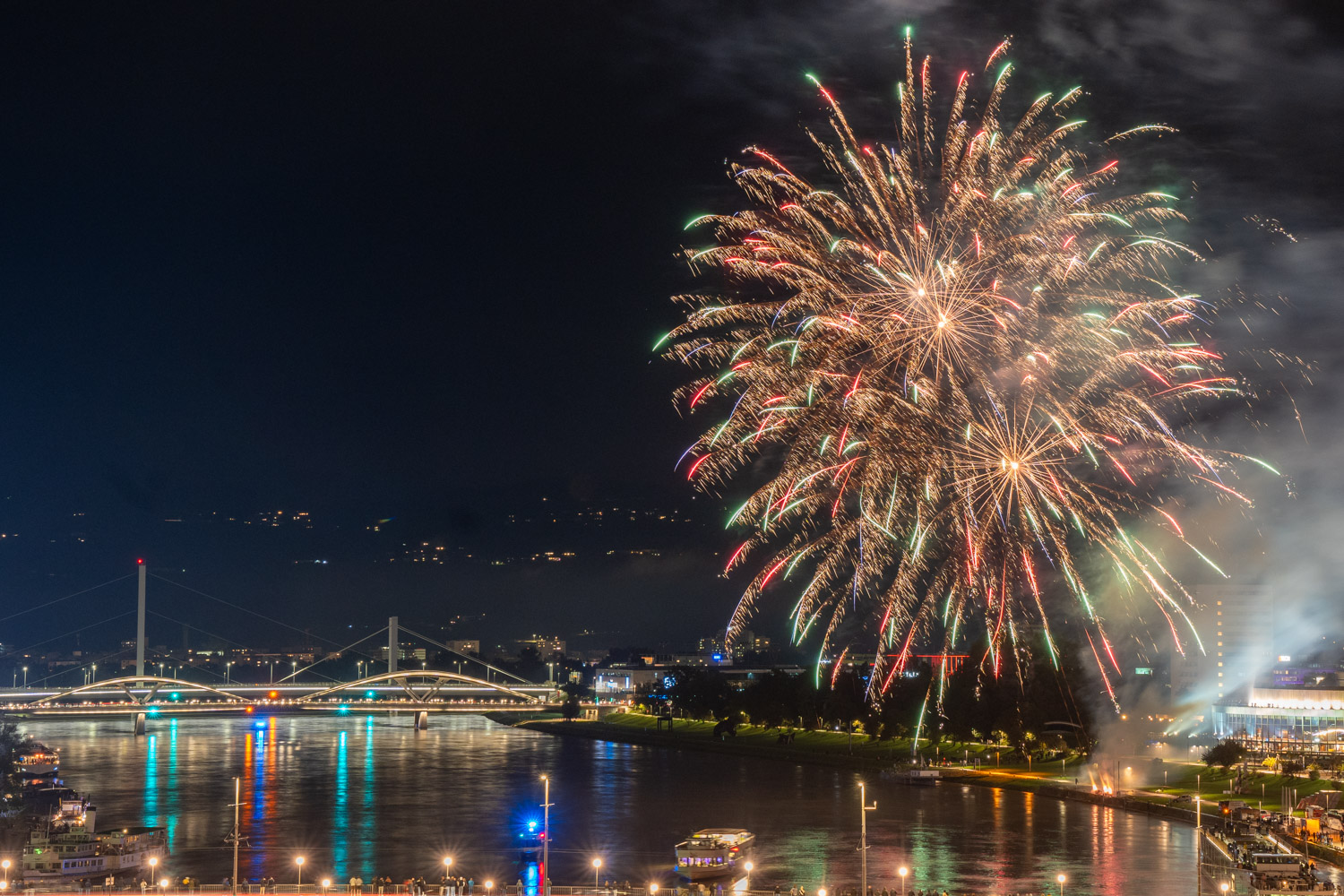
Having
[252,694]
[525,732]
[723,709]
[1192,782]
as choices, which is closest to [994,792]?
[1192,782]

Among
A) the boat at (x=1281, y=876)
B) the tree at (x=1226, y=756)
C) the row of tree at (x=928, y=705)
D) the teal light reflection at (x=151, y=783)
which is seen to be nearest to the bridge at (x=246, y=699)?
the teal light reflection at (x=151, y=783)

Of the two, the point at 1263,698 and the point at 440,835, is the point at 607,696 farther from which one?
the point at 440,835

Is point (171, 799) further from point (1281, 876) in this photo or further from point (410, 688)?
point (410, 688)

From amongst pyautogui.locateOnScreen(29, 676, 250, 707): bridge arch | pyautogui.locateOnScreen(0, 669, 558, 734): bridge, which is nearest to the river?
pyautogui.locateOnScreen(0, 669, 558, 734): bridge

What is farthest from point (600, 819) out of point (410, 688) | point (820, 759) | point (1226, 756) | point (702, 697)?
point (410, 688)

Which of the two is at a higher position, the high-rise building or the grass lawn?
the high-rise building

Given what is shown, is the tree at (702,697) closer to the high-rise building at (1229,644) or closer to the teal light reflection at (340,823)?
the high-rise building at (1229,644)

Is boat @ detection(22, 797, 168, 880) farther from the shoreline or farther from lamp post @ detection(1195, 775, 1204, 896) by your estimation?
the shoreline
